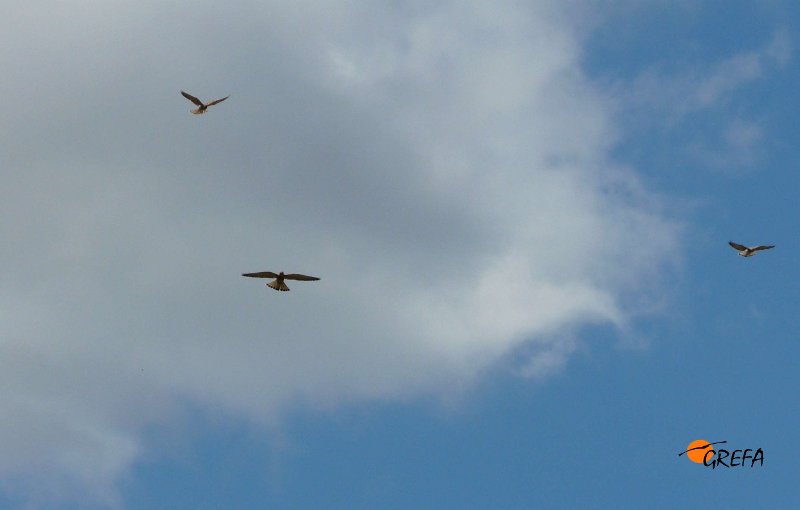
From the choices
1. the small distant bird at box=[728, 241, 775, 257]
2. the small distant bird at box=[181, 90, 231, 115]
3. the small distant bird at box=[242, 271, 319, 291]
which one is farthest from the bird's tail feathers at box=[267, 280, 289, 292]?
the small distant bird at box=[728, 241, 775, 257]

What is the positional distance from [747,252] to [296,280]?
59.7 meters

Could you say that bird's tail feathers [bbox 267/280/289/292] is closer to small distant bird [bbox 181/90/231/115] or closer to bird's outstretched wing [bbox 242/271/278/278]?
bird's outstretched wing [bbox 242/271/278/278]

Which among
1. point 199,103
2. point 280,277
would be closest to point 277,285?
point 280,277

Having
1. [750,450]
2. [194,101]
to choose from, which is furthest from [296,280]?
[750,450]

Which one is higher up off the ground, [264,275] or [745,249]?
[745,249]

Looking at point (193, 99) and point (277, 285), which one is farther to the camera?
point (193, 99)

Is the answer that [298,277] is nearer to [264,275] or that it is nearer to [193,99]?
[264,275]

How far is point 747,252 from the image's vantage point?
530 feet

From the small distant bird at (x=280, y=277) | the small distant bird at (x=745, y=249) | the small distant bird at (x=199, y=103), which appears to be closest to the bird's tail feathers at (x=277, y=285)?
the small distant bird at (x=280, y=277)

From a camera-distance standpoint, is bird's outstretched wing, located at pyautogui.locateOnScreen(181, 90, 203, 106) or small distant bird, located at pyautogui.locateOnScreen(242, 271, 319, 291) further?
bird's outstretched wing, located at pyautogui.locateOnScreen(181, 90, 203, 106)

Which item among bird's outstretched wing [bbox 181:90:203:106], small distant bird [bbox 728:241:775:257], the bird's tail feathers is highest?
bird's outstretched wing [bbox 181:90:203:106]

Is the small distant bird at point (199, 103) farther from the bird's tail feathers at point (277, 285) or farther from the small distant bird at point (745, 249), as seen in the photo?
the small distant bird at point (745, 249)

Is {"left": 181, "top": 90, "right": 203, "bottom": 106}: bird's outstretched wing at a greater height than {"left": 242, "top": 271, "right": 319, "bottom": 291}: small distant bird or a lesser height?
greater

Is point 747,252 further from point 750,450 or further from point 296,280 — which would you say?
point 296,280
